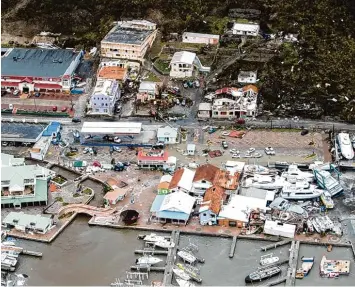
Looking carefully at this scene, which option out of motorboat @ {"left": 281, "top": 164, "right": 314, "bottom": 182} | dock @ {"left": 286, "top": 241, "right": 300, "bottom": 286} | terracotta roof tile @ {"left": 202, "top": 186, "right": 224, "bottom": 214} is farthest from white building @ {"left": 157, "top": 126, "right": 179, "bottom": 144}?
dock @ {"left": 286, "top": 241, "right": 300, "bottom": 286}

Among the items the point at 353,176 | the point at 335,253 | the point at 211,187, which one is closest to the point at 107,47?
the point at 211,187

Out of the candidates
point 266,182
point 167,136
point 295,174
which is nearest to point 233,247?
point 266,182

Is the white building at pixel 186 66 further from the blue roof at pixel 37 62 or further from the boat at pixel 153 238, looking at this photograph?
the boat at pixel 153 238

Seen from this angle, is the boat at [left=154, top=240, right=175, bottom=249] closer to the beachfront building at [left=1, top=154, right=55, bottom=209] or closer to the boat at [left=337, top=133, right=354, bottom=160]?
the beachfront building at [left=1, top=154, right=55, bottom=209]

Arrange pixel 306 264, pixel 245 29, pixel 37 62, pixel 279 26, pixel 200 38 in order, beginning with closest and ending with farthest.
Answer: pixel 306 264
pixel 37 62
pixel 200 38
pixel 245 29
pixel 279 26

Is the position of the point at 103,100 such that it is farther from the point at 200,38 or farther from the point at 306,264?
the point at 306,264

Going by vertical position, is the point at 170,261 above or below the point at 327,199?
below

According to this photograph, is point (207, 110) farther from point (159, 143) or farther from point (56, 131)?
point (56, 131)
